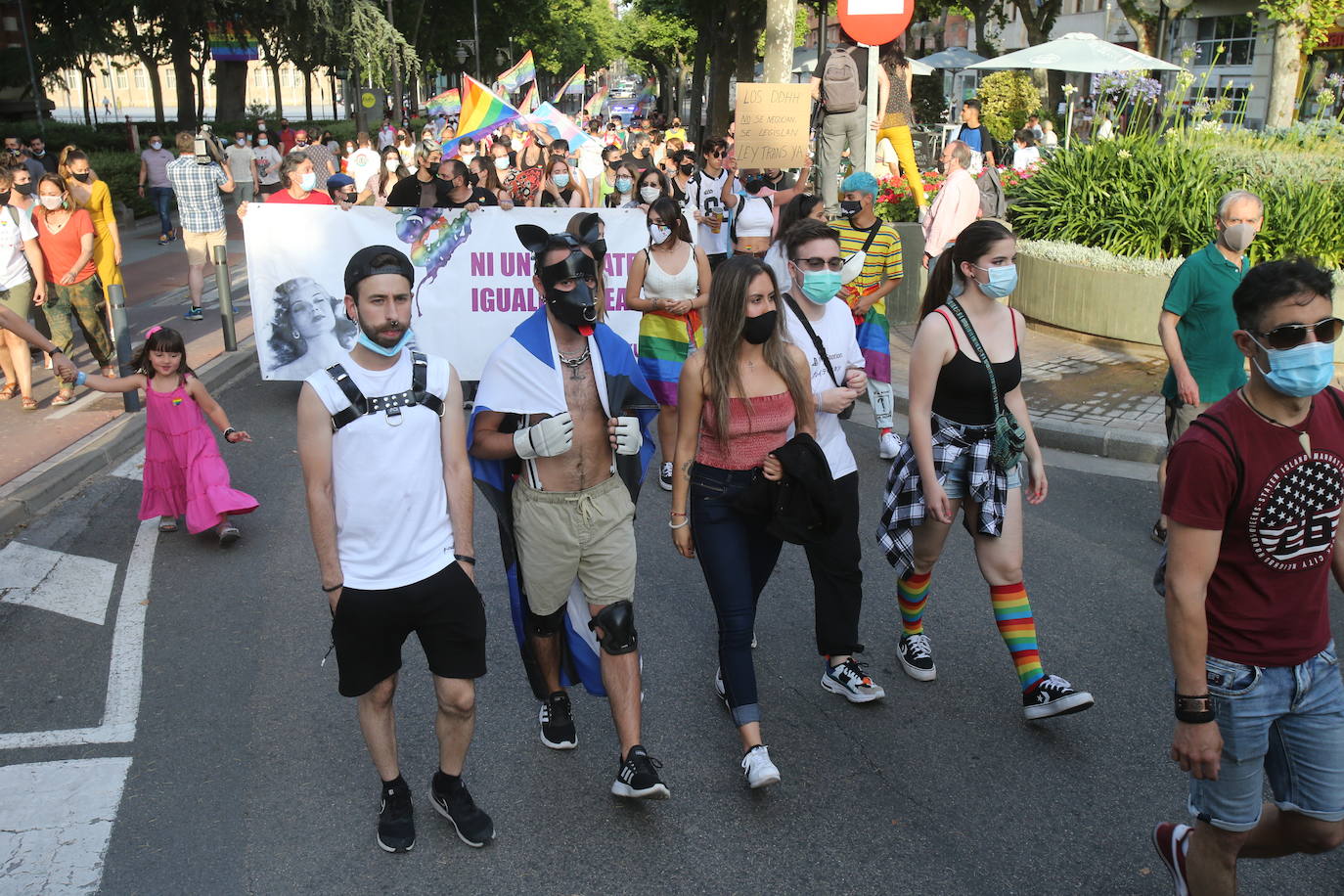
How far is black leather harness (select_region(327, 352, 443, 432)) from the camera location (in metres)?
3.45

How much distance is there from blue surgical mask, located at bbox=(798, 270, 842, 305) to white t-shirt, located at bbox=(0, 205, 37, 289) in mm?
7355

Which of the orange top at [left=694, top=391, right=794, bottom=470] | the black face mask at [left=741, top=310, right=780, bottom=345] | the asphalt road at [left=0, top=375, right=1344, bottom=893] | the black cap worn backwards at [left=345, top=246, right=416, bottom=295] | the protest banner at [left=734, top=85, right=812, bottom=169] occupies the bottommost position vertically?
the asphalt road at [left=0, top=375, right=1344, bottom=893]

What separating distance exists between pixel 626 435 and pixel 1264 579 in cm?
195

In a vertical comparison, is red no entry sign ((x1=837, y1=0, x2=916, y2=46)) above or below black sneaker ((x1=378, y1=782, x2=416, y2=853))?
above

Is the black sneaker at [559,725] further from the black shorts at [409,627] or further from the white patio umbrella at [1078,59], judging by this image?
the white patio umbrella at [1078,59]

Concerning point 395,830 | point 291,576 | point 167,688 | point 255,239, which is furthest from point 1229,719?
point 255,239

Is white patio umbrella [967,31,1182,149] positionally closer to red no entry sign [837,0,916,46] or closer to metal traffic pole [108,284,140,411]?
red no entry sign [837,0,916,46]

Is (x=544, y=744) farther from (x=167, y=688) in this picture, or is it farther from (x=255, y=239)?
(x=255, y=239)

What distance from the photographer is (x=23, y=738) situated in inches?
182

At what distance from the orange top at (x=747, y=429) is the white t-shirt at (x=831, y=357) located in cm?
25

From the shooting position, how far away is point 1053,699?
4.45 metres

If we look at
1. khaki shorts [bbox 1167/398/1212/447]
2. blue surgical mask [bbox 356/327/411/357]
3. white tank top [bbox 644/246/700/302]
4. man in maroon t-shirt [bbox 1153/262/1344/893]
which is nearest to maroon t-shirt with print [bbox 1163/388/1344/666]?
man in maroon t-shirt [bbox 1153/262/1344/893]

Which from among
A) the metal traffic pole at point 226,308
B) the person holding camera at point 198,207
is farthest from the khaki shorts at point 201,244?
the metal traffic pole at point 226,308

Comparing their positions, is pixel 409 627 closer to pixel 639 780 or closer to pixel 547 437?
pixel 547 437
